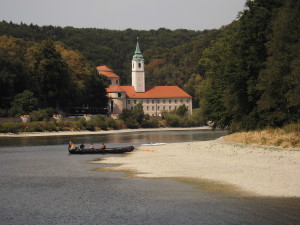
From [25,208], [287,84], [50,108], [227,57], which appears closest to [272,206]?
[25,208]

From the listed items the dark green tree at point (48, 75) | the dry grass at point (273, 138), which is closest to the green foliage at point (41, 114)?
the dark green tree at point (48, 75)

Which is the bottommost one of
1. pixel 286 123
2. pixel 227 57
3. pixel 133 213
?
pixel 133 213

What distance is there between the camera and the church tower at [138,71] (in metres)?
154

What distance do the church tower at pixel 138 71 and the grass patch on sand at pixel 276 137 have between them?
104 meters

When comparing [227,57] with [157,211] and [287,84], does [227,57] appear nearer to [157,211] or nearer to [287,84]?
[287,84]

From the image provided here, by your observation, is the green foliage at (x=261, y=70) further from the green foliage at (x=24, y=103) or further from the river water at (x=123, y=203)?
the green foliage at (x=24, y=103)

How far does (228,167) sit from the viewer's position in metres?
32.7

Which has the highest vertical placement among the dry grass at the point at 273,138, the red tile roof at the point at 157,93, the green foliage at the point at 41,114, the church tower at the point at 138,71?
the church tower at the point at 138,71

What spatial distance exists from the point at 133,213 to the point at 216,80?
4128 centimetres

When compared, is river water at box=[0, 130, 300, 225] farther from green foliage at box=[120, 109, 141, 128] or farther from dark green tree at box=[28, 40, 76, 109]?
green foliage at box=[120, 109, 141, 128]

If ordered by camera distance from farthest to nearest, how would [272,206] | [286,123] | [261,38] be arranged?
[261,38] → [286,123] → [272,206]

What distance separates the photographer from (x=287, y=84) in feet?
149

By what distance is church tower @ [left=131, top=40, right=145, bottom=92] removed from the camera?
154 meters

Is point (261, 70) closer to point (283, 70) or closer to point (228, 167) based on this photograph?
point (283, 70)
